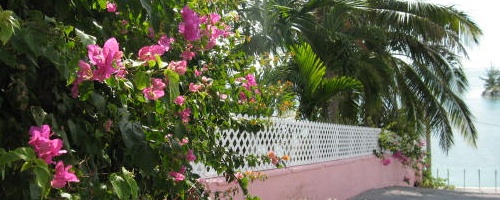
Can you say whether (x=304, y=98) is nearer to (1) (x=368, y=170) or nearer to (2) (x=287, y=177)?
(1) (x=368, y=170)

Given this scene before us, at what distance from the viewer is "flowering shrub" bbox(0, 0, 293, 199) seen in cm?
153

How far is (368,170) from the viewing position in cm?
1119

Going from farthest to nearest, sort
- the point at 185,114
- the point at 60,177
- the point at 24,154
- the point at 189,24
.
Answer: the point at 185,114 → the point at 189,24 → the point at 60,177 → the point at 24,154

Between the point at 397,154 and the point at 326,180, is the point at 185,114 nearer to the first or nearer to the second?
the point at 326,180

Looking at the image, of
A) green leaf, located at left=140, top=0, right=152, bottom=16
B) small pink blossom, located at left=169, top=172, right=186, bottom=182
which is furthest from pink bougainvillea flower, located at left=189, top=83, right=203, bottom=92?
green leaf, located at left=140, top=0, right=152, bottom=16

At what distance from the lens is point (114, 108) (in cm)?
191

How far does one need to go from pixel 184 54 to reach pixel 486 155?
31736mm

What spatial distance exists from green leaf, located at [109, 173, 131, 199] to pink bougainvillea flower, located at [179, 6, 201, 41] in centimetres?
92

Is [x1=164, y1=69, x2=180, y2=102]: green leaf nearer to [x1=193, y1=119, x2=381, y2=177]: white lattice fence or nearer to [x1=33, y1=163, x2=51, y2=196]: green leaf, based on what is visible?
[x1=33, y1=163, x2=51, y2=196]: green leaf

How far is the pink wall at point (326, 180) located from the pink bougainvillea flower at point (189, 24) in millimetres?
2360

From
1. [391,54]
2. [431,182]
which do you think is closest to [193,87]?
[391,54]

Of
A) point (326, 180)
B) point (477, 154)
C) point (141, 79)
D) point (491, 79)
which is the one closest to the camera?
point (141, 79)

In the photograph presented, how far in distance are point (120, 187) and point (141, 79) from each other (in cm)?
32

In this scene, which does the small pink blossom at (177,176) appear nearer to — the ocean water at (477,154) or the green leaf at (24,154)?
the green leaf at (24,154)
